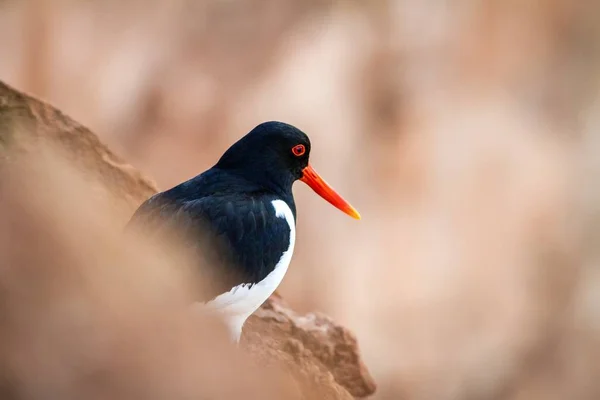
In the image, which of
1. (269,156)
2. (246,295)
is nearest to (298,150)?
(269,156)

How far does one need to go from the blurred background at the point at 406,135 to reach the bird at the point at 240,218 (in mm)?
1780

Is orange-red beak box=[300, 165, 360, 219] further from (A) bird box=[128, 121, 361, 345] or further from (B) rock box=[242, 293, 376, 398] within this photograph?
(B) rock box=[242, 293, 376, 398]

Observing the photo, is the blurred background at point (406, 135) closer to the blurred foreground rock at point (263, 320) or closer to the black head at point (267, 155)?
the blurred foreground rock at point (263, 320)

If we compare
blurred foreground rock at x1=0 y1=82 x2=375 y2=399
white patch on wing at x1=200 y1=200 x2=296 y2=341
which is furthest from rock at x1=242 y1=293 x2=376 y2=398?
white patch on wing at x1=200 y1=200 x2=296 y2=341

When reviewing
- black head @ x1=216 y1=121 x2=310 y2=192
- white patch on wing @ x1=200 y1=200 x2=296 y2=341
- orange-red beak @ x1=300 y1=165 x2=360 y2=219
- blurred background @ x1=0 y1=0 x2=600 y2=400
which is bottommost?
white patch on wing @ x1=200 y1=200 x2=296 y2=341

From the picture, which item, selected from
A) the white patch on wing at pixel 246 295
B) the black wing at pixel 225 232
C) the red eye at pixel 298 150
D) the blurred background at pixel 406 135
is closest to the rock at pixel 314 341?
the white patch on wing at pixel 246 295

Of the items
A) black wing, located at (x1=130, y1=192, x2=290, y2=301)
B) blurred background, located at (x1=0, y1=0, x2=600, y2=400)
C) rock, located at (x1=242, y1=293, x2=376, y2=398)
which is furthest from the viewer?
blurred background, located at (x1=0, y1=0, x2=600, y2=400)

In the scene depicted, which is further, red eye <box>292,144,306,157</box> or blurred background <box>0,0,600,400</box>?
blurred background <box>0,0,600,400</box>

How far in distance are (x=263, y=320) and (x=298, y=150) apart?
0.58 meters

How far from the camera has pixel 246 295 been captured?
73.0 inches

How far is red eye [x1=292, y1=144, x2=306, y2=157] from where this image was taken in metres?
2.15

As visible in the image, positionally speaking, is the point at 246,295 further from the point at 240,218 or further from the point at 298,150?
the point at 298,150

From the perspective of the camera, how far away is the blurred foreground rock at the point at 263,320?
2051 millimetres

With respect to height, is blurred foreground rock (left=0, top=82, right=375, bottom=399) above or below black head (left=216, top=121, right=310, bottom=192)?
below
